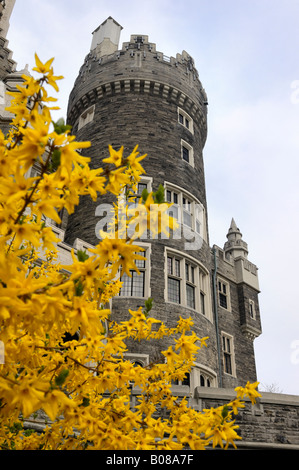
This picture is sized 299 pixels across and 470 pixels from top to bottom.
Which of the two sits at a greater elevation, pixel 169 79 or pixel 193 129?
pixel 169 79

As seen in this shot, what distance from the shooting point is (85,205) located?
14.0 meters

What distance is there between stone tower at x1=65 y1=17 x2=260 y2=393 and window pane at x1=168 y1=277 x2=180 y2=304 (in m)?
0.04

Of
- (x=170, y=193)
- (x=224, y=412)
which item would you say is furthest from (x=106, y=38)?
(x=224, y=412)

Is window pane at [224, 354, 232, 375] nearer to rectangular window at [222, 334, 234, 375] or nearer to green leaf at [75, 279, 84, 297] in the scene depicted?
rectangular window at [222, 334, 234, 375]

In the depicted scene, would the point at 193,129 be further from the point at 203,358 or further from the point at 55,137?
the point at 55,137

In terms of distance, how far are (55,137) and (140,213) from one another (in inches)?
23.9

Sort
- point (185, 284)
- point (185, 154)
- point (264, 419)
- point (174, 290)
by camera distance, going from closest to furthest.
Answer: point (264, 419), point (174, 290), point (185, 284), point (185, 154)

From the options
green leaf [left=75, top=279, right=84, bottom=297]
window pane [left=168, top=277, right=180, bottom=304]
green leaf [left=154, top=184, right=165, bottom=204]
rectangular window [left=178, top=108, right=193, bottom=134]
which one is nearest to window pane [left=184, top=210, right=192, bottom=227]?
window pane [left=168, top=277, right=180, bottom=304]

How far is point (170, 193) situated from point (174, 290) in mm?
3814

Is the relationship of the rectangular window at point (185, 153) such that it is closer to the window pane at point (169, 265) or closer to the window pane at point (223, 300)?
the window pane at point (169, 265)

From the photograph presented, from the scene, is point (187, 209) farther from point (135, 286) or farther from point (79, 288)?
point (79, 288)

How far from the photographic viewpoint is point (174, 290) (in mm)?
12797
